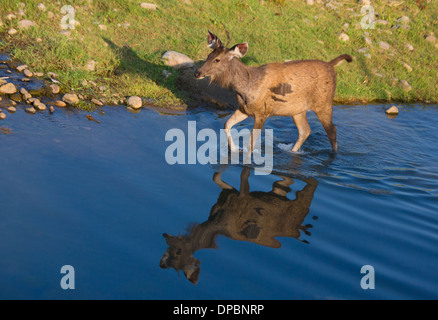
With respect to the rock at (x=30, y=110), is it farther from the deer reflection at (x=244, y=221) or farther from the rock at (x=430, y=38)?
the rock at (x=430, y=38)

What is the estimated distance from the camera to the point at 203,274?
Answer: 4668mm

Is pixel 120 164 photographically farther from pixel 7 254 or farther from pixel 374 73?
pixel 374 73

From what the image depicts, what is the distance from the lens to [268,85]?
8289 mm

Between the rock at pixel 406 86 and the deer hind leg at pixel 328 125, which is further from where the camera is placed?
the rock at pixel 406 86

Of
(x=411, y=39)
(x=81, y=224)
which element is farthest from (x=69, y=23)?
(x=411, y=39)

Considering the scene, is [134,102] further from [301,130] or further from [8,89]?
[301,130]

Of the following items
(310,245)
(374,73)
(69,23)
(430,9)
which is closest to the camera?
(310,245)

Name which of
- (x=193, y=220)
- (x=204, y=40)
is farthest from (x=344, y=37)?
(x=193, y=220)

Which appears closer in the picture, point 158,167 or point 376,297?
point 376,297

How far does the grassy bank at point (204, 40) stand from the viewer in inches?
400

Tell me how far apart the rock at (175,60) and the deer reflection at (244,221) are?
4942mm

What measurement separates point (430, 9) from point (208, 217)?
15.6 m

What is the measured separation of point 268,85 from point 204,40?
14.4 ft

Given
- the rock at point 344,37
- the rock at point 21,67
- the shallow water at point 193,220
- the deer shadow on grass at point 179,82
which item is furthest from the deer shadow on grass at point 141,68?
the rock at point 344,37
